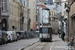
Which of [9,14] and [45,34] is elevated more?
[9,14]

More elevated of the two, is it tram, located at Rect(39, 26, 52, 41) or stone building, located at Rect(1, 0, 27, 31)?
stone building, located at Rect(1, 0, 27, 31)

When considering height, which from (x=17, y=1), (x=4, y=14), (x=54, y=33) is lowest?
(x=54, y=33)

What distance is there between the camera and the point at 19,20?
6162 cm

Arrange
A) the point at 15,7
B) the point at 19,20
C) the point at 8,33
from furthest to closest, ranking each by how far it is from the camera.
→ 1. the point at 19,20
2. the point at 15,7
3. the point at 8,33

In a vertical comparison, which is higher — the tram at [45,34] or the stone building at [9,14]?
the stone building at [9,14]

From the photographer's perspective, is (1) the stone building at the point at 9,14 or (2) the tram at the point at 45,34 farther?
(1) the stone building at the point at 9,14

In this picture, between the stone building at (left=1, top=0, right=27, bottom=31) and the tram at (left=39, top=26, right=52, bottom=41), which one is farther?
the stone building at (left=1, top=0, right=27, bottom=31)

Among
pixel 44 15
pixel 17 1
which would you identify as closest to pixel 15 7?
pixel 17 1

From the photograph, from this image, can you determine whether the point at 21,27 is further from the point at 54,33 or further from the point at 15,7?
the point at 54,33

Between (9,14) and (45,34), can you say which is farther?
(9,14)

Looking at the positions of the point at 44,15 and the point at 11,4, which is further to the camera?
the point at 44,15

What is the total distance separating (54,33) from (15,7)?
5384 centimetres

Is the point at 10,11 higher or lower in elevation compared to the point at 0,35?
higher

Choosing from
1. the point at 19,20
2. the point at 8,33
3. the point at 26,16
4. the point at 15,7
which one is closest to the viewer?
the point at 8,33
